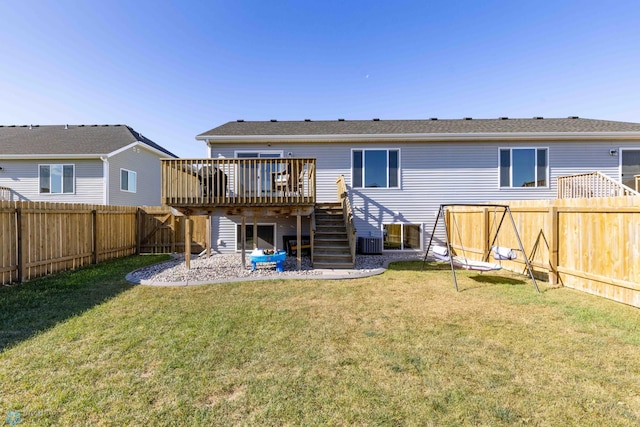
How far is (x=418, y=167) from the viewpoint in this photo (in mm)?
10328

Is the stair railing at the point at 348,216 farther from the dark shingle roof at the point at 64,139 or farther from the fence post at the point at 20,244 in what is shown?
the dark shingle roof at the point at 64,139

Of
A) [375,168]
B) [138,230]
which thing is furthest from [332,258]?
[138,230]

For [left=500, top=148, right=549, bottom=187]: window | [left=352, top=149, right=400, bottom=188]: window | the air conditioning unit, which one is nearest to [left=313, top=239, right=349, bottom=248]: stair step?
the air conditioning unit

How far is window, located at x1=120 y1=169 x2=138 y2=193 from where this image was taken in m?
13.8

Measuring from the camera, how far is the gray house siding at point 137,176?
517 inches

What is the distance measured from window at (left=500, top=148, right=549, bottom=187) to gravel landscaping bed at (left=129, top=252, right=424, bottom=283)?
18.8ft

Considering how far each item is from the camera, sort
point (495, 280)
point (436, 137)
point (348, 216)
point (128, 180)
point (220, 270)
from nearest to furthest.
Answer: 1. point (495, 280)
2. point (220, 270)
3. point (348, 216)
4. point (436, 137)
5. point (128, 180)

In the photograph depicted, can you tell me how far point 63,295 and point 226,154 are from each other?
6378mm

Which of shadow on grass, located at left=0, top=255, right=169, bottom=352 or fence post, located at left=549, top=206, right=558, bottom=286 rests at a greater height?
fence post, located at left=549, top=206, right=558, bottom=286

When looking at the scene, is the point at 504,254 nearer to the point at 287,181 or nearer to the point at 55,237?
the point at 287,181

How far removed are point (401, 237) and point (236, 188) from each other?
6.40m

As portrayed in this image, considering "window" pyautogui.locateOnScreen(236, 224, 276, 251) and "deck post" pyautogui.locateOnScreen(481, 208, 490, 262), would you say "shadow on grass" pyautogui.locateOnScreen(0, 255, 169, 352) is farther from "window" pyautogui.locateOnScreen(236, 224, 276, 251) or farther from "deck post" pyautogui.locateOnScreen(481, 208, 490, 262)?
"deck post" pyautogui.locateOnScreen(481, 208, 490, 262)

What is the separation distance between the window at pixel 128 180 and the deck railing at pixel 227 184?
8.89m

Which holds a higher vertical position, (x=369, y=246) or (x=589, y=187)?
(x=589, y=187)
